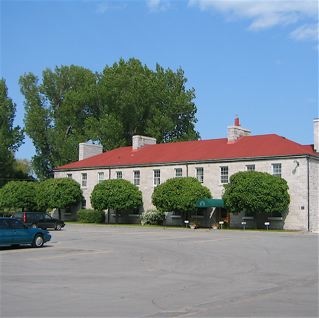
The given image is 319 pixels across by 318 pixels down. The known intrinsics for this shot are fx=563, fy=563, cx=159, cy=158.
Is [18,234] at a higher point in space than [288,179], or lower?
lower

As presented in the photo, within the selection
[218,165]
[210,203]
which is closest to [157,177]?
[218,165]

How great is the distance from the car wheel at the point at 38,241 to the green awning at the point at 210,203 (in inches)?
970

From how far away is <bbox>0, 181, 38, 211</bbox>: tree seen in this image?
61.6 metres

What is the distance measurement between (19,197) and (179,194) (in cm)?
2126

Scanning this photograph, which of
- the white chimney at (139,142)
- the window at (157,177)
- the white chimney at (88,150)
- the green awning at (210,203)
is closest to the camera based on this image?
the green awning at (210,203)

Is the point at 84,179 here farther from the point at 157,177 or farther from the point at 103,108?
the point at 103,108

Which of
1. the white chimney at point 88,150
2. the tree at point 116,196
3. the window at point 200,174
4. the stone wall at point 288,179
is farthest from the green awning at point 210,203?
the white chimney at point 88,150

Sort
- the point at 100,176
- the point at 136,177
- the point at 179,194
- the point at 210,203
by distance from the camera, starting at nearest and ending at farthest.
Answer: the point at 210,203
the point at 179,194
the point at 136,177
the point at 100,176

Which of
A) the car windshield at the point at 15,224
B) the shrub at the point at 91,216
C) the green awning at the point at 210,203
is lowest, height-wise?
the shrub at the point at 91,216

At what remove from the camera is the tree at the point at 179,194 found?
48.8 metres

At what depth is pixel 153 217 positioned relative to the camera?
53.8 meters

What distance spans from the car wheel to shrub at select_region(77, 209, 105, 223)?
3217 centimetres

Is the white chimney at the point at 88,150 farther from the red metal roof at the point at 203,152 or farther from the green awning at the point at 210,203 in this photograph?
the green awning at the point at 210,203

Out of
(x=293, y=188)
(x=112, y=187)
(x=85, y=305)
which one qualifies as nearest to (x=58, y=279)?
(x=85, y=305)
